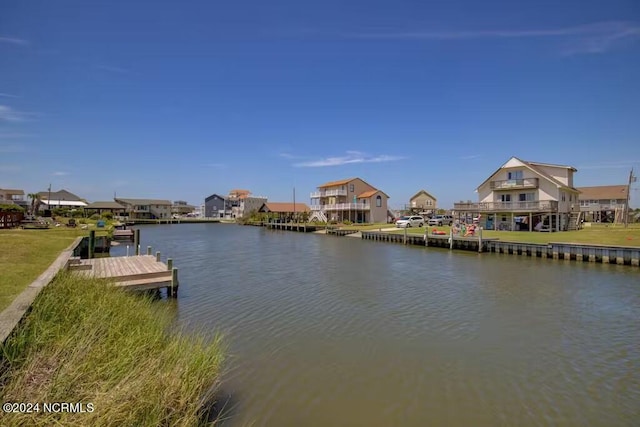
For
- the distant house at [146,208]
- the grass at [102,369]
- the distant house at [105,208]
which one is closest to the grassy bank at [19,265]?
the grass at [102,369]

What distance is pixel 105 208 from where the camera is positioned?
311 ft

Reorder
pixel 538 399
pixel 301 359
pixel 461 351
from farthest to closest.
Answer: pixel 461 351 < pixel 301 359 < pixel 538 399

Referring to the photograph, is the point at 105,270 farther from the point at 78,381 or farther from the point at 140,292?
the point at 78,381

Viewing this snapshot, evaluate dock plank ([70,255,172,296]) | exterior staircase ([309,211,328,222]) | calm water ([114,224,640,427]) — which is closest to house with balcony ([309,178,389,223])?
exterior staircase ([309,211,328,222])

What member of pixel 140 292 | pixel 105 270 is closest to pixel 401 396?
pixel 140 292

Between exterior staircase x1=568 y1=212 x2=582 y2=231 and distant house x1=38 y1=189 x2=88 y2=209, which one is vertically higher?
distant house x1=38 y1=189 x2=88 y2=209

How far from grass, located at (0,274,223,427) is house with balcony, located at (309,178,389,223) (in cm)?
6261

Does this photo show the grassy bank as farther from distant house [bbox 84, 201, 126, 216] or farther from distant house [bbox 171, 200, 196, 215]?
distant house [bbox 171, 200, 196, 215]

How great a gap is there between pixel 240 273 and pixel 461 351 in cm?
1451

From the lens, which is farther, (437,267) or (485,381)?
(437,267)

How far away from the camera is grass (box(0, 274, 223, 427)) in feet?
14.4

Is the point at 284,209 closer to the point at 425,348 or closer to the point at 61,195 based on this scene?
the point at 61,195

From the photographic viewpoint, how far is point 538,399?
685 centimetres

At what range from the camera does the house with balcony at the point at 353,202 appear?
69.6m
